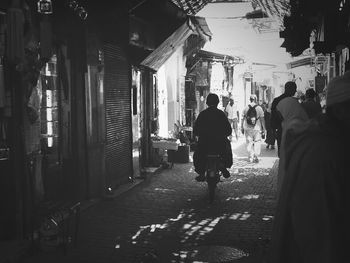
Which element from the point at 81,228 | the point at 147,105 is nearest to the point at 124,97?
the point at 147,105

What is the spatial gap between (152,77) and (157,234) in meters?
8.72

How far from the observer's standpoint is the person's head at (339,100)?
2.65m

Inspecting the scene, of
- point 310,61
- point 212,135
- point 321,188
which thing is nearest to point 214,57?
point 310,61

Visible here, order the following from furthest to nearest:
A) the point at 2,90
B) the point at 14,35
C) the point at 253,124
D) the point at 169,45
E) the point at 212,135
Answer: the point at 253,124 → the point at 169,45 → the point at 212,135 → the point at 2,90 → the point at 14,35

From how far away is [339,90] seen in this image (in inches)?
105

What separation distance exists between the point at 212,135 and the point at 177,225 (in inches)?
111

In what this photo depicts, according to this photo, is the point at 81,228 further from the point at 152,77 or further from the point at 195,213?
the point at 152,77

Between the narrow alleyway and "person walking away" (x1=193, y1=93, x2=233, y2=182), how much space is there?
2.71 ft

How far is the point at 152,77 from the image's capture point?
15680 millimetres

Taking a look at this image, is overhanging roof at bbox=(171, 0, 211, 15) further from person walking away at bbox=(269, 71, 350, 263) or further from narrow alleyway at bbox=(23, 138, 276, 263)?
person walking away at bbox=(269, 71, 350, 263)

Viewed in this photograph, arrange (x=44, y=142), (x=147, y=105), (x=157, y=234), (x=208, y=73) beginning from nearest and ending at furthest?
1. (x=157, y=234)
2. (x=44, y=142)
3. (x=147, y=105)
4. (x=208, y=73)

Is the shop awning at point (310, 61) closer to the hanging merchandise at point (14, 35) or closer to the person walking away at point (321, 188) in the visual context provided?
Answer: the hanging merchandise at point (14, 35)

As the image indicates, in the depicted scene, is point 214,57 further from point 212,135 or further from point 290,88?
point 290,88

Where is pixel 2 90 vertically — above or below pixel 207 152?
above
